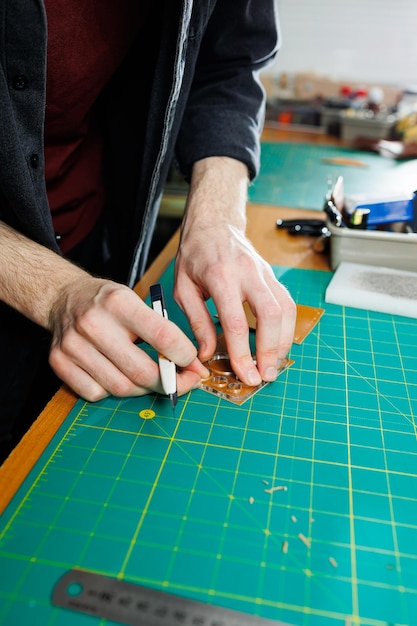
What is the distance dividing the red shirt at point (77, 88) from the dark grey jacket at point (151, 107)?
91 mm

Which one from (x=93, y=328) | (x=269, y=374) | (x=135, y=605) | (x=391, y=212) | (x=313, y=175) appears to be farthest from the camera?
(x=313, y=175)

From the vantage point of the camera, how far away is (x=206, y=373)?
2.92 ft

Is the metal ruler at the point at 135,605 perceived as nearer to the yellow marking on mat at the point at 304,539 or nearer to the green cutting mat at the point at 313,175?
the yellow marking on mat at the point at 304,539

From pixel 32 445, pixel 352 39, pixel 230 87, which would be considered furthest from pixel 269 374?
pixel 352 39

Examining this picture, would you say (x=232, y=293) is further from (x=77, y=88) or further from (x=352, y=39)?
(x=352, y=39)

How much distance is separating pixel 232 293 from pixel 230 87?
0.69 metres

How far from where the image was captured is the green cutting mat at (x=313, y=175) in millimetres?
1778

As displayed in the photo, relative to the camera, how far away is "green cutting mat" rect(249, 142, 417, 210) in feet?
5.83

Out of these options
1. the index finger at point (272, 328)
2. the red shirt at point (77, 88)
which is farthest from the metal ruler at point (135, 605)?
the red shirt at point (77, 88)

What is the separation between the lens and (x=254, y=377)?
0.88 metres

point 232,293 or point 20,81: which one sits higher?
point 20,81

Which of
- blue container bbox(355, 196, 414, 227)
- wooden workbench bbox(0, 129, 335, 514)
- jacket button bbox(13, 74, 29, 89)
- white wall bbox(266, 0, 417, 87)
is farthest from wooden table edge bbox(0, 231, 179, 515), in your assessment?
white wall bbox(266, 0, 417, 87)

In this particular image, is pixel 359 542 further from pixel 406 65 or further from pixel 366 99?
pixel 406 65

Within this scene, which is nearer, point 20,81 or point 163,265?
point 20,81
